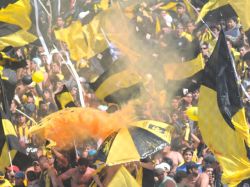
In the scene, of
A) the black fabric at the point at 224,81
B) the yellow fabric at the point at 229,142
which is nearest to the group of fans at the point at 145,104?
the yellow fabric at the point at 229,142

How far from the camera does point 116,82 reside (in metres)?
11.2

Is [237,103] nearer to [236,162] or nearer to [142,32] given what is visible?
[236,162]

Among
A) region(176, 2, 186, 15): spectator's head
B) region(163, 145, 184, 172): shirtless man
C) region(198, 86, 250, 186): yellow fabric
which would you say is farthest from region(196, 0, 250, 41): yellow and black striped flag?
region(198, 86, 250, 186): yellow fabric

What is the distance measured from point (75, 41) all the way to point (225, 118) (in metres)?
5.26

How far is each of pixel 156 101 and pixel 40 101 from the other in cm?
208

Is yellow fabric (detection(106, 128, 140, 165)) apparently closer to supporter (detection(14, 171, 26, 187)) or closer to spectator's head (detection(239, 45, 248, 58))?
supporter (detection(14, 171, 26, 187))

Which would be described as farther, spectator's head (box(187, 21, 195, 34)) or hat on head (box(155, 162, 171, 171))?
spectator's head (box(187, 21, 195, 34))

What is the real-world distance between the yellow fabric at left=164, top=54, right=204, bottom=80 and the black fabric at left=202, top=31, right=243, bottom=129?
3545mm

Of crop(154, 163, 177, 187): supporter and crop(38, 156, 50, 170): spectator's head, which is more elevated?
crop(38, 156, 50, 170): spectator's head

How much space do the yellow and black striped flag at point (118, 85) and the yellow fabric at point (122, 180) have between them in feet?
5.69

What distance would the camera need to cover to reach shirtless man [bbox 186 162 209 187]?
398 inches

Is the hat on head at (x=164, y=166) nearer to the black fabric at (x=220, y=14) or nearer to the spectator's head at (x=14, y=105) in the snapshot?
the spectator's head at (x=14, y=105)

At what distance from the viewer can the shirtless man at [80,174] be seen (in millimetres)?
10055

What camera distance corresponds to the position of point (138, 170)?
9.81 meters
